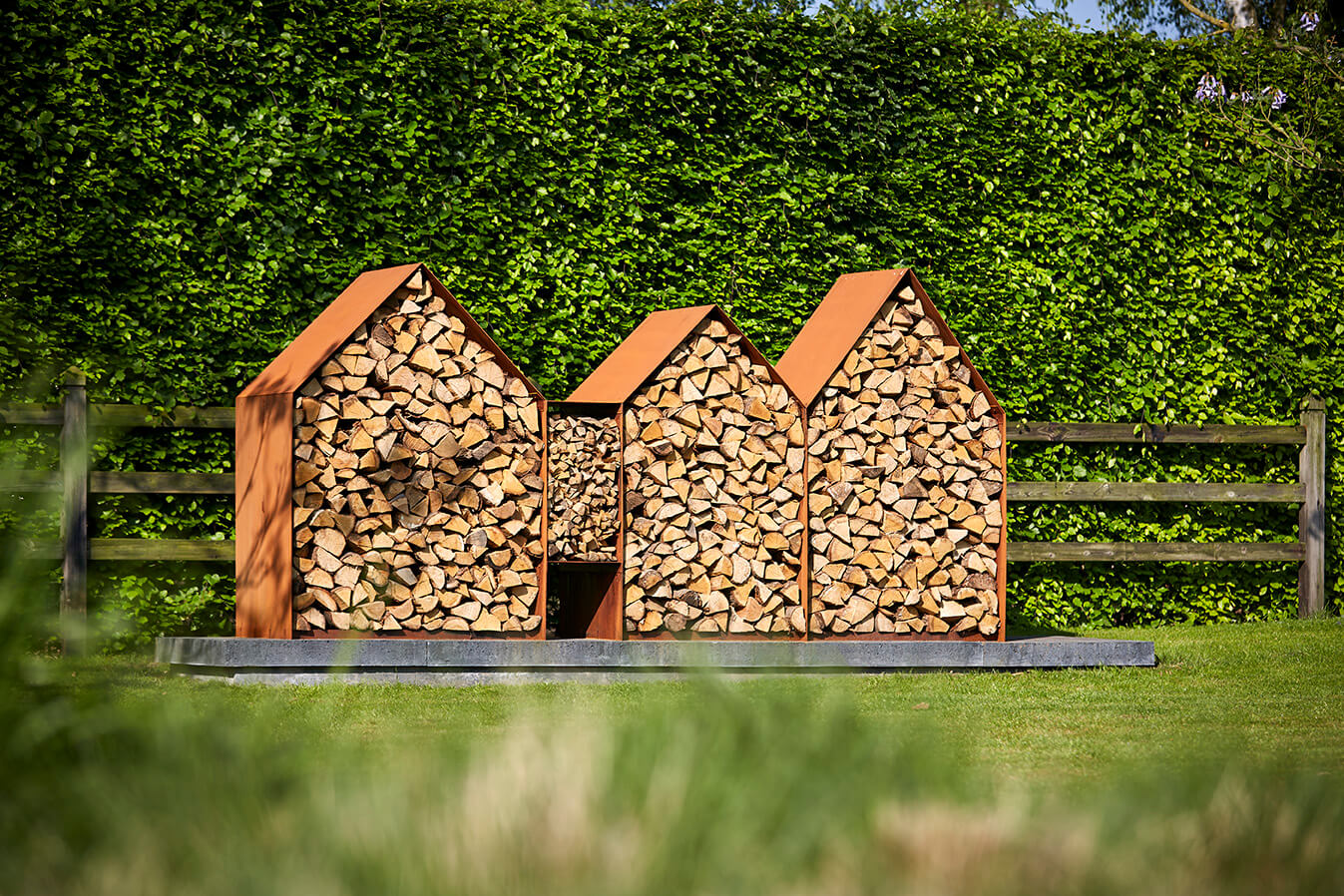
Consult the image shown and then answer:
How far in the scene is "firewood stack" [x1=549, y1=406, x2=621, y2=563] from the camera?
6.62 meters

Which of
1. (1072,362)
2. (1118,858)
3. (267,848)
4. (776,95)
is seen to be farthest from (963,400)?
(267,848)

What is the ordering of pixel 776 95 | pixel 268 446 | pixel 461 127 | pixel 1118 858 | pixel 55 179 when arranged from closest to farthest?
pixel 1118 858 → pixel 268 446 → pixel 55 179 → pixel 461 127 → pixel 776 95

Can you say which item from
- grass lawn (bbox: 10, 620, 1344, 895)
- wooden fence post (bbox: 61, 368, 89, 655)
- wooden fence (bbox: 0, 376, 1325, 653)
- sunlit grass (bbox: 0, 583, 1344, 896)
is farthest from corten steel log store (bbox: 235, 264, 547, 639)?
grass lawn (bbox: 10, 620, 1344, 895)

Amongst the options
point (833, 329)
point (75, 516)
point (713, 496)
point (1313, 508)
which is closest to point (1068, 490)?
point (1313, 508)

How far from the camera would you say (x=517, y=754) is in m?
2.43

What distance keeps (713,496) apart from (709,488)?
0.04m

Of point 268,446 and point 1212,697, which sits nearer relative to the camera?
point 1212,697

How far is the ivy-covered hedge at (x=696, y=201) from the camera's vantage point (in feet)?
23.1

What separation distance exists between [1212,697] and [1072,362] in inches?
123

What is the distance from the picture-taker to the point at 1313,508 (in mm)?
8758

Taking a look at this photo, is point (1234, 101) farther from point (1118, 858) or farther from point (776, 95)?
point (1118, 858)

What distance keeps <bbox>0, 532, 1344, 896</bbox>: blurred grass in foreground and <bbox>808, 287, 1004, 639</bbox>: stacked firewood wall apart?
3944 mm

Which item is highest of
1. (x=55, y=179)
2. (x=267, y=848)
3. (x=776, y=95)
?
(x=776, y=95)

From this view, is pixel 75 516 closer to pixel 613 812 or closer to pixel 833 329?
pixel 833 329
